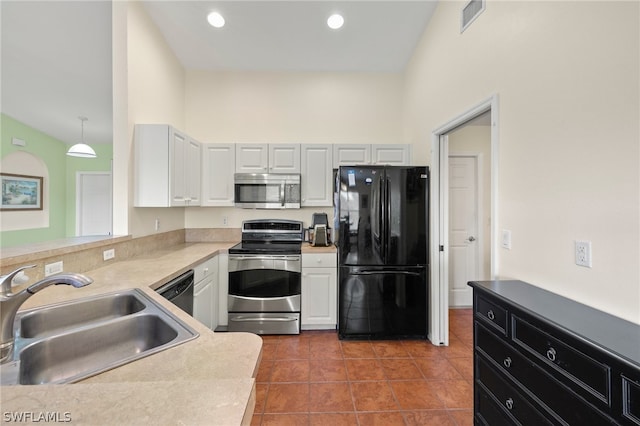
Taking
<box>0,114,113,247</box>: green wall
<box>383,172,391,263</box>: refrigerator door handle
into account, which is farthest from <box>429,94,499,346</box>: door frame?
<box>0,114,113,247</box>: green wall

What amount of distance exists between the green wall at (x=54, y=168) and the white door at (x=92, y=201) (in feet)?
0.36

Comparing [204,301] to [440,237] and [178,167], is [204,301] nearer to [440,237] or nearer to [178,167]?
[178,167]

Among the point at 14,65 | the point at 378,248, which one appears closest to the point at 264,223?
the point at 378,248

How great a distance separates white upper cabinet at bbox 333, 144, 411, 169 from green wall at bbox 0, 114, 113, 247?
18.2ft

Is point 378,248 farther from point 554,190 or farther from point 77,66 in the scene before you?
point 77,66

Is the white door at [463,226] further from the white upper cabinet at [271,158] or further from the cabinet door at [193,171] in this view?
the cabinet door at [193,171]

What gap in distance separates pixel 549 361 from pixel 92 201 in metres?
8.22

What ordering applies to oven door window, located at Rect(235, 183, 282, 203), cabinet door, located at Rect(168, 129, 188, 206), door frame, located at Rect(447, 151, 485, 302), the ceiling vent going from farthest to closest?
1. door frame, located at Rect(447, 151, 485, 302)
2. oven door window, located at Rect(235, 183, 282, 203)
3. cabinet door, located at Rect(168, 129, 188, 206)
4. the ceiling vent

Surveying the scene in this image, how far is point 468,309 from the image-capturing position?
365 centimetres

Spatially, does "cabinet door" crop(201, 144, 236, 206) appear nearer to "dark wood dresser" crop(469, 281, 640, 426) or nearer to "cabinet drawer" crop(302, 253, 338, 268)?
"cabinet drawer" crop(302, 253, 338, 268)

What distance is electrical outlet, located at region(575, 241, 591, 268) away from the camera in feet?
4.02

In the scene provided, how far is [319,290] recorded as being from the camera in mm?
3014

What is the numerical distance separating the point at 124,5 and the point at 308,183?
7.84 ft

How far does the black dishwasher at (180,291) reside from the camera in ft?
6.14
